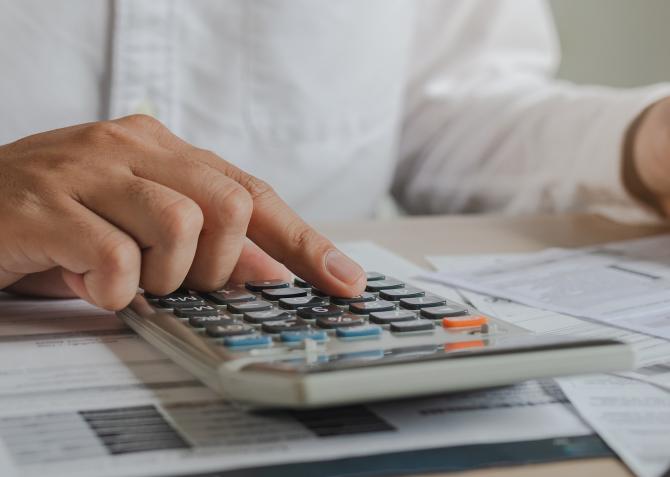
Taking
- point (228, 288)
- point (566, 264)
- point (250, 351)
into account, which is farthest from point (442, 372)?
point (566, 264)

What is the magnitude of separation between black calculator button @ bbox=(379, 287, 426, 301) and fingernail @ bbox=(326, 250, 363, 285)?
0.01m

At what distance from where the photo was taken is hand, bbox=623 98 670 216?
0.71 metres

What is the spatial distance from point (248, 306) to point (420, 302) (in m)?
0.07

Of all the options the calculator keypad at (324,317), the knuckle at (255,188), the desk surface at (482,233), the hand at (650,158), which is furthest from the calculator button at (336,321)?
the hand at (650,158)

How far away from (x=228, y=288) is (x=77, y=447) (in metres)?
0.16

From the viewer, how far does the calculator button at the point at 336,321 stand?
12.8 inches

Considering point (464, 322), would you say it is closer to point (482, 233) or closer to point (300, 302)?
point (300, 302)

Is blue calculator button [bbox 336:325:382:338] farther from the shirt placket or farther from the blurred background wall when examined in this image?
the blurred background wall

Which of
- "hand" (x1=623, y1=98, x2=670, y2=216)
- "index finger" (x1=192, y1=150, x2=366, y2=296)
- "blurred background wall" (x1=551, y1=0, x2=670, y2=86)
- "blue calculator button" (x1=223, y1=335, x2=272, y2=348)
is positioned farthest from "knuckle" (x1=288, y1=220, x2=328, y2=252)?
"blurred background wall" (x1=551, y1=0, x2=670, y2=86)

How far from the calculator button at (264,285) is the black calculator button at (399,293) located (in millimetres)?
46

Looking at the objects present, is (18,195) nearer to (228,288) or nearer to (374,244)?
→ (228,288)

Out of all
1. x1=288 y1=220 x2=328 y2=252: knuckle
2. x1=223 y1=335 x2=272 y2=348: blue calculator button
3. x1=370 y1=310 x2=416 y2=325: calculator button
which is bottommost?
x1=223 y1=335 x2=272 y2=348: blue calculator button

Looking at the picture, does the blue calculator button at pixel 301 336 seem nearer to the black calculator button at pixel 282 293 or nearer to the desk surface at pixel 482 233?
the black calculator button at pixel 282 293

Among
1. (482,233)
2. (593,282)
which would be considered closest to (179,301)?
(593,282)
